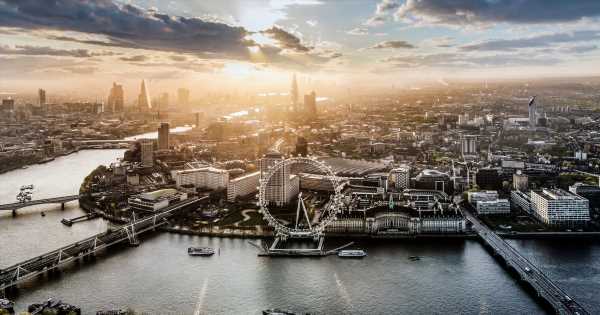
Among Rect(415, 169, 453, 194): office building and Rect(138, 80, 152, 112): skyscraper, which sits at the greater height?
Rect(138, 80, 152, 112): skyscraper

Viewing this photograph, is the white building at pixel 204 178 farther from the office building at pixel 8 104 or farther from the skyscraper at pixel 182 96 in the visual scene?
the skyscraper at pixel 182 96

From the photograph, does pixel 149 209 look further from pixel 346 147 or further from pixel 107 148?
pixel 107 148

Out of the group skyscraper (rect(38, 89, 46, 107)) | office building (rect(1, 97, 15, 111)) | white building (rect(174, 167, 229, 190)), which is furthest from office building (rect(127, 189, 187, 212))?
skyscraper (rect(38, 89, 46, 107))

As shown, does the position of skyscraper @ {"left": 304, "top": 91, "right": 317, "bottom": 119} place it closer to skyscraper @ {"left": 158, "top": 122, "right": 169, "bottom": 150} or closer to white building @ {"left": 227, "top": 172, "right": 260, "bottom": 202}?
skyscraper @ {"left": 158, "top": 122, "right": 169, "bottom": 150}

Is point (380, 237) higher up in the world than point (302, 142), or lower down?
lower down

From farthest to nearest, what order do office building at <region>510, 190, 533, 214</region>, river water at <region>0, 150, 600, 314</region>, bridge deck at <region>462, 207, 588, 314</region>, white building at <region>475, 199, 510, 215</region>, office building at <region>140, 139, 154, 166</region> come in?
office building at <region>140, 139, 154, 166</region>
office building at <region>510, 190, 533, 214</region>
white building at <region>475, 199, 510, 215</region>
river water at <region>0, 150, 600, 314</region>
bridge deck at <region>462, 207, 588, 314</region>

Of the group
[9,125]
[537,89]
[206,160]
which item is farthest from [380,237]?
[9,125]

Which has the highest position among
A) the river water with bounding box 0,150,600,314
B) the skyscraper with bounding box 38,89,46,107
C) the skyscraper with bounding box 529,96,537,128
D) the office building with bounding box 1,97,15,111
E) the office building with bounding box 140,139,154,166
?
the skyscraper with bounding box 38,89,46,107
